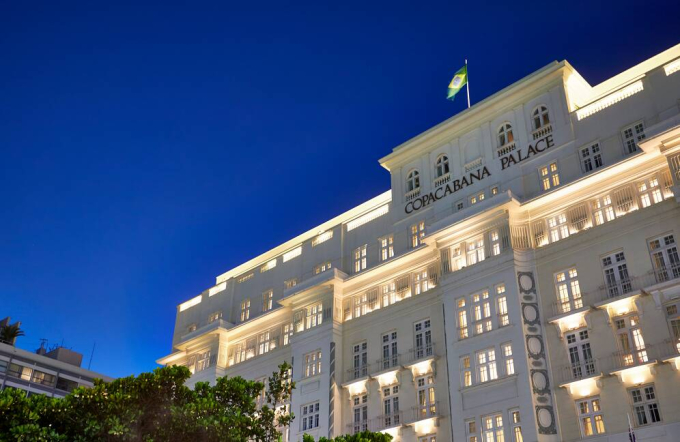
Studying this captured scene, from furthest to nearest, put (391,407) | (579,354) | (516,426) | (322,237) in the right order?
(322,237) → (391,407) → (579,354) → (516,426)

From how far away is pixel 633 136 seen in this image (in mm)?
38500

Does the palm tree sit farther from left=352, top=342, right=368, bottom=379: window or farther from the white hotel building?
left=352, top=342, right=368, bottom=379: window

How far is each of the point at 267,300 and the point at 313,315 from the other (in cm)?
718

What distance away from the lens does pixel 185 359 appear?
198ft

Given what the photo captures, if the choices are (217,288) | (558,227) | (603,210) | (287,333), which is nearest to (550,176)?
(558,227)

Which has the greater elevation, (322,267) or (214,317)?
(322,267)

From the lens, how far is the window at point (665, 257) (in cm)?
3438

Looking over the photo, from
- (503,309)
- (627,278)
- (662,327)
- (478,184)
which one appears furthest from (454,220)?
(662,327)

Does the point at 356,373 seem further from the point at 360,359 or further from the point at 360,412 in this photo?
the point at 360,412

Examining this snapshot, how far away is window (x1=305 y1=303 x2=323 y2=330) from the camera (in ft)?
165

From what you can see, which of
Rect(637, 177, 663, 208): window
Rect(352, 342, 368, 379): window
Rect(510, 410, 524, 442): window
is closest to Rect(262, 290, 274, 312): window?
Rect(352, 342, 368, 379): window

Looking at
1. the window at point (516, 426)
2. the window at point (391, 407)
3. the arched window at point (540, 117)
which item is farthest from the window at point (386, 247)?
the window at point (516, 426)

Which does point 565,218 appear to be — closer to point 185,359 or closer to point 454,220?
point 454,220

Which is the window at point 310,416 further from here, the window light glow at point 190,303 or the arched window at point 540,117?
the arched window at point 540,117
